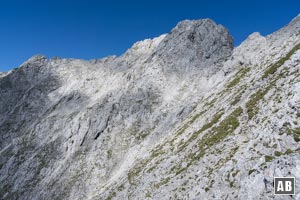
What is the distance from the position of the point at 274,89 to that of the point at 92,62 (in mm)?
98467

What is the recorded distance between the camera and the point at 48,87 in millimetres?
114812

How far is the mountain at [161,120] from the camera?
30250 millimetres

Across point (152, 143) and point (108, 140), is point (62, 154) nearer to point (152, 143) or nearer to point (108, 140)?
point (108, 140)

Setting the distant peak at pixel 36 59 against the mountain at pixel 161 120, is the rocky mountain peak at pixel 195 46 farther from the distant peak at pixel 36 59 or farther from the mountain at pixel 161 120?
the distant peak at pixel 36 59

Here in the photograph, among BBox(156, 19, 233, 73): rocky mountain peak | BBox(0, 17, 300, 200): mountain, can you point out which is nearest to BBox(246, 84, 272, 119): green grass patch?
BBox(0, 17, 300, 200): mountain

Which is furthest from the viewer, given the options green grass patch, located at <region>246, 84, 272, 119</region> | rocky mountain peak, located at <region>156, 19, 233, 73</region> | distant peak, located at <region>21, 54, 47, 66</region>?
distant peak, located at <region>21, 54, 47, 66</region>

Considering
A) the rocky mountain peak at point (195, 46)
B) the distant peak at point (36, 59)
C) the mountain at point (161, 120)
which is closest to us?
the mountain at point (161, 120)

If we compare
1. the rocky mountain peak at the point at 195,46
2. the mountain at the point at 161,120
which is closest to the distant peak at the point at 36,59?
the mountain at the point at 161,120

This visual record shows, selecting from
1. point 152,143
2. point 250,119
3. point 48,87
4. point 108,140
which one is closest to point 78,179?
point 108,140

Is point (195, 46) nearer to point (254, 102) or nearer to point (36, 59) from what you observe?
point (254, 102)

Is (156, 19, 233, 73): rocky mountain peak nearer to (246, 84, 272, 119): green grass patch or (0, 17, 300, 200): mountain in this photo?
(0, 17, 300, 200): mountain

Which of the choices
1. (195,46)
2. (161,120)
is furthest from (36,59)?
(161,120)

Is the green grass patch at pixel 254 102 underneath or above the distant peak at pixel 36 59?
underneath

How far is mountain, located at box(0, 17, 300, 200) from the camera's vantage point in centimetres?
3025
